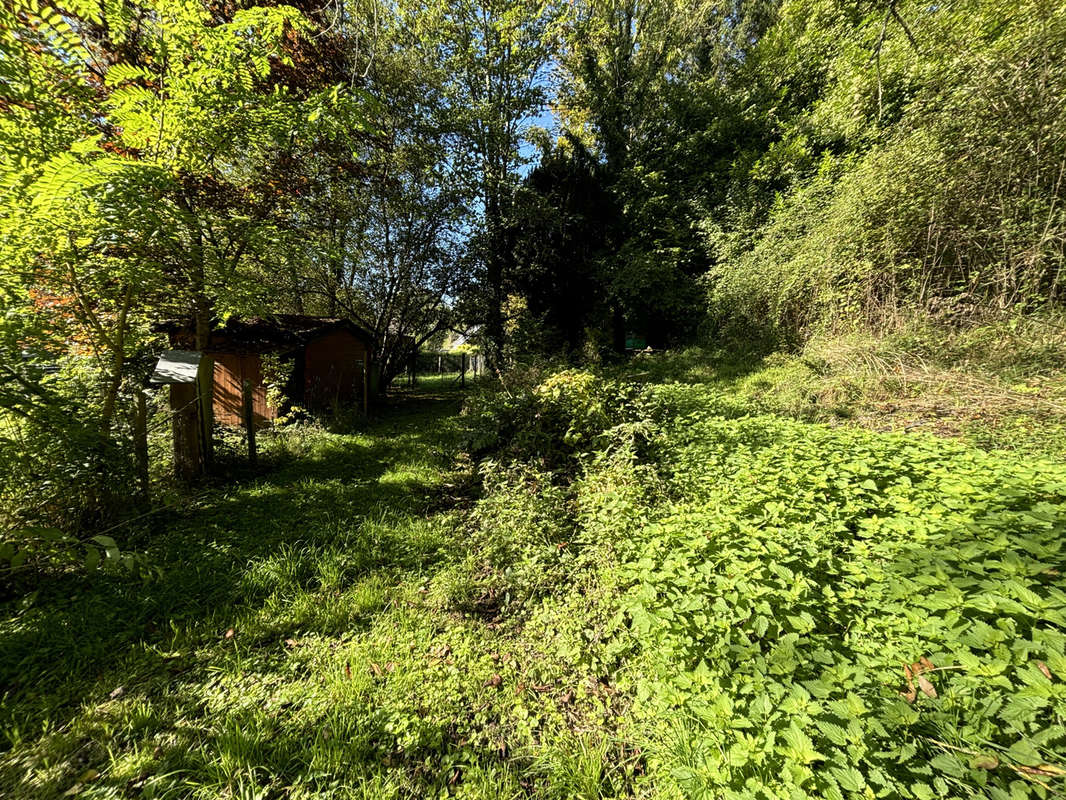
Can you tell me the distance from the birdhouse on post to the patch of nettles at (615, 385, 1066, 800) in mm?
5500

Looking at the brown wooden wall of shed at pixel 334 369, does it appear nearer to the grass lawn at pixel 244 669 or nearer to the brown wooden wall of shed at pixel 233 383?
the brown wooden wall of shed at pixel 233 383

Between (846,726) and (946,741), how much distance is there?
1.04 ft

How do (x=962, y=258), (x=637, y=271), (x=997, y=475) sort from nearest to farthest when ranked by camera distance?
(x=997, y=475) → (x=962, y=258) → (x=637, y=271)

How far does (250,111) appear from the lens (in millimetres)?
3271

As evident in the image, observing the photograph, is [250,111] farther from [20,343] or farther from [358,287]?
[358,287]

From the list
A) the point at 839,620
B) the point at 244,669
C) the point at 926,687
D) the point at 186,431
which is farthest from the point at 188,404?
the point at 926,687

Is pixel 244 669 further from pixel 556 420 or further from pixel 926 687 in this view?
pixel 556 420

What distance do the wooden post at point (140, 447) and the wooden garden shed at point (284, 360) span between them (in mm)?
3084

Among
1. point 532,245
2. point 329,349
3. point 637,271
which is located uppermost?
point 532,245

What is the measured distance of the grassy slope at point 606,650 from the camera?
50.9 inches

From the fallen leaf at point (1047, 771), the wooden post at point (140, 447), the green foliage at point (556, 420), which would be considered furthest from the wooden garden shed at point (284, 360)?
the fallen leaf at point (1047, 771)

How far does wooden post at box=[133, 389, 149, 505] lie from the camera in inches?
145

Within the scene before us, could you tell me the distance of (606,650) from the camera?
222cm

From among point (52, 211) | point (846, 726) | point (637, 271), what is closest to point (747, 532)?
point (846, 726)
